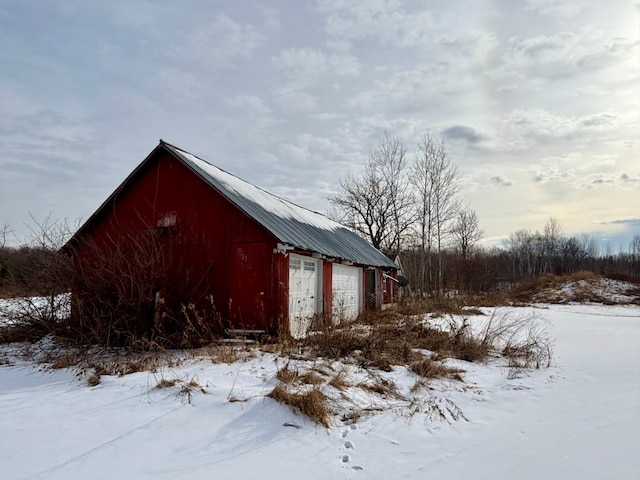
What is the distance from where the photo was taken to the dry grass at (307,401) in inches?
→ 200

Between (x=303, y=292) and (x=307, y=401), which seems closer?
(x=307, y=401)

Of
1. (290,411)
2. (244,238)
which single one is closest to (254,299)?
(244,238)

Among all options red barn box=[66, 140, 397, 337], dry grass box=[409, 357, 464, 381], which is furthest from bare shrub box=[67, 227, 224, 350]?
dry grass box=[409, 357, 464, 381]

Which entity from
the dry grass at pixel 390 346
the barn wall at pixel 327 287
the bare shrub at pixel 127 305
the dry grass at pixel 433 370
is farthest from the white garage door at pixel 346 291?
the dry grass at pixel 433 370

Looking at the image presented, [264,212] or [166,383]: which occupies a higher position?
[264,212]

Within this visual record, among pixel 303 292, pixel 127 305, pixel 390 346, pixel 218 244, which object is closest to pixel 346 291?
pixel 303 292

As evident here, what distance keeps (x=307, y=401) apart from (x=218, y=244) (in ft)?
24.5

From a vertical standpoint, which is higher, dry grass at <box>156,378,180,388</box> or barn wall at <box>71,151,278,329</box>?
barn wall at <box>71,151,278,329</box>

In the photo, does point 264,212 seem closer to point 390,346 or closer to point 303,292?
point 303,292

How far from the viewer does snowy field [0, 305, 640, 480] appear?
13.2ft

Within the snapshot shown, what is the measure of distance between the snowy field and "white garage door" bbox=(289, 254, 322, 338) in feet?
15.2

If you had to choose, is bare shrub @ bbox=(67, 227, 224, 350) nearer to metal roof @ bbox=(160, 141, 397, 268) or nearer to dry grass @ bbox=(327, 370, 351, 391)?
metal roof @ bbox=(160, 141, 397, 268)

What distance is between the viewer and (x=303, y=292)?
41.4 feet

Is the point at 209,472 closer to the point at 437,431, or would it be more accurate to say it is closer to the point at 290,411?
the point at 290,411
